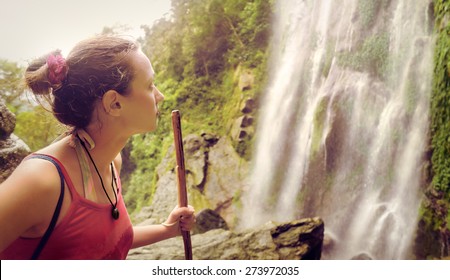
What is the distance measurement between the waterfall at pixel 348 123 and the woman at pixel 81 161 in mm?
1188

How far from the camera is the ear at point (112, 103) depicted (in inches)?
38.7

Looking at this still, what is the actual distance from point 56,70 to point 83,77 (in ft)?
0.18

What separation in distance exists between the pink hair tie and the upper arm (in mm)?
190

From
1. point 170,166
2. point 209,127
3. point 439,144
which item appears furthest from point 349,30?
point 170,166

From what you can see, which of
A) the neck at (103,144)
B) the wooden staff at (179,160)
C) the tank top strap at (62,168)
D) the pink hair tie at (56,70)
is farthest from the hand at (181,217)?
the pink hair tie at (56,70)

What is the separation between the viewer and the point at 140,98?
1.04 m

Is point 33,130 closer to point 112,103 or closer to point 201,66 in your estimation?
point 201,66

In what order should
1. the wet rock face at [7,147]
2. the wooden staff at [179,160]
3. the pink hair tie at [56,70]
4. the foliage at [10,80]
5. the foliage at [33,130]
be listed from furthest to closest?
the foliage at [33,130] → the foliage at [10,80] → the wet rock face at [7,147] → the wooden staff at [179,160] → the pink hair tie at [56,70]

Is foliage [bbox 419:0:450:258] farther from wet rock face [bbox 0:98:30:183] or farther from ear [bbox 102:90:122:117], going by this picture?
wet rock face [bbox 0:98:30:183]

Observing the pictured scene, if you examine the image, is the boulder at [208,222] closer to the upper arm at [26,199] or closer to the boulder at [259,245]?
the boulder at [259,245]

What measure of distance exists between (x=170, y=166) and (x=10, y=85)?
816 mm

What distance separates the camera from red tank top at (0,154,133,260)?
0.87 m

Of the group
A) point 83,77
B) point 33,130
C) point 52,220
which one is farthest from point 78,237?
point 33,130

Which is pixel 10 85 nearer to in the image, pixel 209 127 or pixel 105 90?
pixel 209 127
